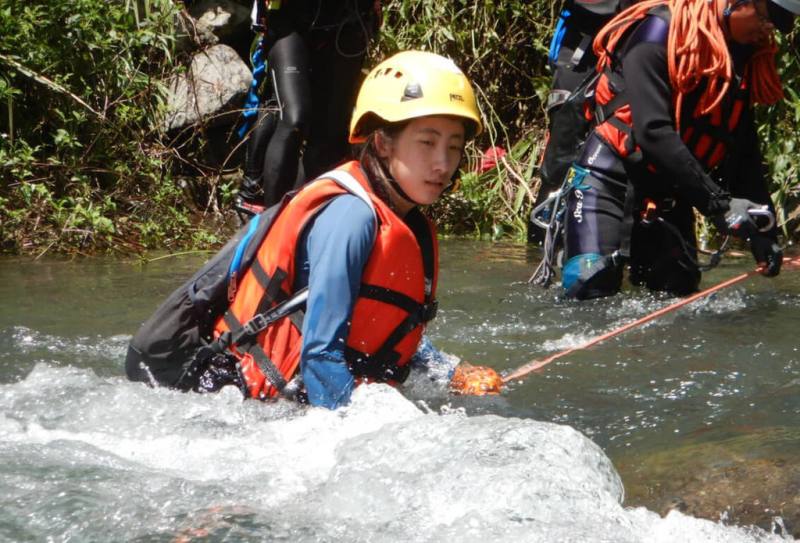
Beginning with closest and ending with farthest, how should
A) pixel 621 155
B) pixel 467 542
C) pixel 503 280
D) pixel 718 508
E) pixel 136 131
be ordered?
pixel 467 542 → pixel 718 508 → pixel 621 155 → pixel 503 280 → pixel 136 131

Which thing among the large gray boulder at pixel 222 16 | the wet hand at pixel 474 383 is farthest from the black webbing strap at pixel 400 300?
the large gray boulder at pixel 222 16

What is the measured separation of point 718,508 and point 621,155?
242 cm

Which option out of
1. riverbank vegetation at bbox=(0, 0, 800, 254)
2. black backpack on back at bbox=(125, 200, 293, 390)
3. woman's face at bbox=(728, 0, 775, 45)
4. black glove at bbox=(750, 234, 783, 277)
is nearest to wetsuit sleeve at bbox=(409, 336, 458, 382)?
black backpack on back at bbox=(125, 200, 293, 390)

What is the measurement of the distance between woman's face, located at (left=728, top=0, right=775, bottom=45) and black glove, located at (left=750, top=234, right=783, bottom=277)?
31.4 inches

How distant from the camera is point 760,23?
4.78 m

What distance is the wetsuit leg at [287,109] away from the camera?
6.22m

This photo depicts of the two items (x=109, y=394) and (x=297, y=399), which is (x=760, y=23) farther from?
(x=109, y=394)

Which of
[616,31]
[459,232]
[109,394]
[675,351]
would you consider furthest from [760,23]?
[459,232]

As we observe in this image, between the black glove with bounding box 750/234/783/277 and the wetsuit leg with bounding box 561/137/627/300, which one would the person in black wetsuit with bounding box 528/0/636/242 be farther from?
the black glove with bounding box 750/234/783/277

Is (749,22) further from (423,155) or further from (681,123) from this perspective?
(423,155)

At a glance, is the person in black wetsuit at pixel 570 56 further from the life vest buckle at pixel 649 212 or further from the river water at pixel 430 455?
the river water at pixel 430 455

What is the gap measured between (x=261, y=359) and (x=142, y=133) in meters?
4.75

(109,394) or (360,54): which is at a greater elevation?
(360,54)

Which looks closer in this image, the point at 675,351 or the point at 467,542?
the point at 467,542
